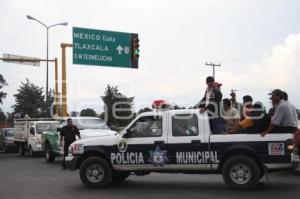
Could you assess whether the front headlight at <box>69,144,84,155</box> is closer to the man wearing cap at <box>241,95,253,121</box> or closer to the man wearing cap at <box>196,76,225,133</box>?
the man wearing cap at <box>196,76,225,133</box>

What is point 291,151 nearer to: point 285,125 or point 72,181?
point 285,125

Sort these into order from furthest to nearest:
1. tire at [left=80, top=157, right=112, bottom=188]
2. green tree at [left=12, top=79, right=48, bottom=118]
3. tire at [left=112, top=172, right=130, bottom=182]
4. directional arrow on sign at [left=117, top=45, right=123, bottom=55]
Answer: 1. green tree at [left=12, top=79, right=48, bottom=118]
2. directional arrow on sign at [left=117, top=45, right=123, bottom=55]
3. tire at [left=112, top=172, right=130, bottom=182]
4. tire at [left=80, top=157, right=112, bottom=188]

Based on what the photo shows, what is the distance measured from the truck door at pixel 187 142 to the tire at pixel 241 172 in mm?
446

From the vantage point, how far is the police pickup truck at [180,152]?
10.6m

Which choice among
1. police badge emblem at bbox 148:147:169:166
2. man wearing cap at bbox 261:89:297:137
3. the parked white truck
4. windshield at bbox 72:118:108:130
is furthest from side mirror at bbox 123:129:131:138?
the parked white truck

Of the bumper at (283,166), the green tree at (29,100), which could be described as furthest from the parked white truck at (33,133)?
the green tree at (29,100)

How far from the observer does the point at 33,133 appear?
79.8 ft

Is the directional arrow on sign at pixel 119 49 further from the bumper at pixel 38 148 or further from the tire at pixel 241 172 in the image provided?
the tire at pixel 241 172

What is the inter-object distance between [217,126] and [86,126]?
9.01 meters

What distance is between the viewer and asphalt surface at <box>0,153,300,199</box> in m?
10.4

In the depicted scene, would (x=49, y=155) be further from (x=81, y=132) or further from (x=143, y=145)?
(x=143, y=145)

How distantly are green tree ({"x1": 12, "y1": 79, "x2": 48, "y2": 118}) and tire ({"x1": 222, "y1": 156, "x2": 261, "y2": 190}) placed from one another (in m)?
46.3

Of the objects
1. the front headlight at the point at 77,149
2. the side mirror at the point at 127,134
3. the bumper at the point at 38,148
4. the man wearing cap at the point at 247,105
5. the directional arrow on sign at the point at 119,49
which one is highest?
the directional arrow on sign at the point at 119,49

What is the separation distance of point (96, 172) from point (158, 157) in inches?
61.0
